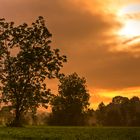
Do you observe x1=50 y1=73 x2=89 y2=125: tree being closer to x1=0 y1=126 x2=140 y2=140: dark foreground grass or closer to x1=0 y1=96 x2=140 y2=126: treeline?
x1=0 y1=96 x2=140 y2=126: treeline

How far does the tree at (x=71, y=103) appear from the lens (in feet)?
484

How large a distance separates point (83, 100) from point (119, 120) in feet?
86.1

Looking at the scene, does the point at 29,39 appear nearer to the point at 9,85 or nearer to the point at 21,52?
the point at 21,52

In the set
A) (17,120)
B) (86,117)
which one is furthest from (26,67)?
(86,117)

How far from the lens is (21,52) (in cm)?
8881

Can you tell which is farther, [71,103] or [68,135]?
[71,103]

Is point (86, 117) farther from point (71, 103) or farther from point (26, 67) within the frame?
point (26, 67)

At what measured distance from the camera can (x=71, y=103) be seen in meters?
158

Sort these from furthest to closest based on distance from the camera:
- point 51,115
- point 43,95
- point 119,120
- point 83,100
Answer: point 119,120, point 83,100, point 51,115, point 43,95

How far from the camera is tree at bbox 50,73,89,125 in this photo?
5809 inches

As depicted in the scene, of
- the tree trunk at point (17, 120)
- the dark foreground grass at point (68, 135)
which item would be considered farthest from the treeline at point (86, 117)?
the dark foreground grass at point (68, 135)

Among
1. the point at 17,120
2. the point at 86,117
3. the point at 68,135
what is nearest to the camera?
the point at 68,135

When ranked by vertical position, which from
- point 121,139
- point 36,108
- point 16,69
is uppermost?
point 16,69

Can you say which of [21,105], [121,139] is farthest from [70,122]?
[121,139]
